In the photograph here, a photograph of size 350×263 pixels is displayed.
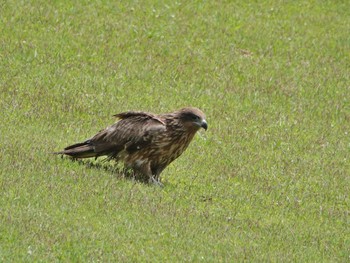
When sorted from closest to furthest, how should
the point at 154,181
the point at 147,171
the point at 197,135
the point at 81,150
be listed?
the point at 154,181, the point at 147,171, the point at 81,150, the point at 197,135

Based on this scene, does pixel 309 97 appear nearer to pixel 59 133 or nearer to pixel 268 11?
pixel 268 11

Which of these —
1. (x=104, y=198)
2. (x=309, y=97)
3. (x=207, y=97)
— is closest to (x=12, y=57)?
(x=207, y=97)

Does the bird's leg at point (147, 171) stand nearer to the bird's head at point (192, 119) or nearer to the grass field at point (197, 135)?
the grass field at point (197, 135)

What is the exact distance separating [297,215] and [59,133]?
13.2ft

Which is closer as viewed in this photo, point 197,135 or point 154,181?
point 154,181

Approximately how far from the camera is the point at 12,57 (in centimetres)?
1953

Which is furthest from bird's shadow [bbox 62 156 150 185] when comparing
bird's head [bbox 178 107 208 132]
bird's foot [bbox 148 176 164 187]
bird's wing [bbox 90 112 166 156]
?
bird's head [bbox 178 107 208 132]

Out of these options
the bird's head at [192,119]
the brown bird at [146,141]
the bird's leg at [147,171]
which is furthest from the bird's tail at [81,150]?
the bird's head at [192,119]

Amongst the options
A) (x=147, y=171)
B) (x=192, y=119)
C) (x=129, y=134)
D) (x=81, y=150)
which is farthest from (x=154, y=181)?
(x=81, y=150)

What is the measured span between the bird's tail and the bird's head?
1309mm

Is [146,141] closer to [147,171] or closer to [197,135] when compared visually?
[147,171]

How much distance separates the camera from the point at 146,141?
1428cm

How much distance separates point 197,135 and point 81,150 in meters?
3.34

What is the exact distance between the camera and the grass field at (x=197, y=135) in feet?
39.1
